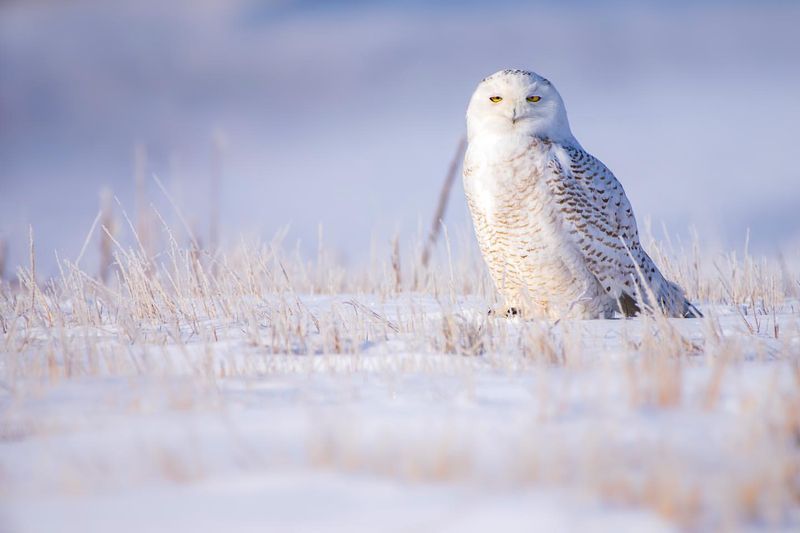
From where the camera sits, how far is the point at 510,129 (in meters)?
5.31

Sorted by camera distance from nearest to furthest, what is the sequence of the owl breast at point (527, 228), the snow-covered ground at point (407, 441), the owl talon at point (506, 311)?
the snow-covered ground at point (407, 441) < the owl breast at point (527, 228) < the owl talon at point (506, 311)

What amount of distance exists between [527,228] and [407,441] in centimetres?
308

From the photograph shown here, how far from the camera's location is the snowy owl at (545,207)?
206 inches

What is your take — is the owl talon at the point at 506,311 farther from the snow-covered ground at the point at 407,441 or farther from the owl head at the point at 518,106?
the snow-covered ground at the point at 407,441

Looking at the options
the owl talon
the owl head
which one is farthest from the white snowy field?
the owl head

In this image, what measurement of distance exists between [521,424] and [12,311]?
4.33 metres

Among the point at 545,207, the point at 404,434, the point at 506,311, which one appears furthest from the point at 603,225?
the point at 404,434

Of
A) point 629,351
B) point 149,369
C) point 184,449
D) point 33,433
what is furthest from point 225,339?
point 629,351

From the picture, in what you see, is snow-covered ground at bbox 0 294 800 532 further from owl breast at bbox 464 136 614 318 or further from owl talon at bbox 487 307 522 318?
owl talon at bbox 487 307 522 318

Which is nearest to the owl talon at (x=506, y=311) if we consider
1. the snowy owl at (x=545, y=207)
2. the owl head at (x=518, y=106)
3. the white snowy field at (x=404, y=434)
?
the snowy owl at (x=545, y=207)

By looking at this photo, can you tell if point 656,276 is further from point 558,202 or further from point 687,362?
point 687,362

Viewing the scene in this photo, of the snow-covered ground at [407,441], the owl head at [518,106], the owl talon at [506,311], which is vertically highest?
the owl head at [518,106]

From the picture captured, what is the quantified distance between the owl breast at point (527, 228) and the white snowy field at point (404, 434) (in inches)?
46.9

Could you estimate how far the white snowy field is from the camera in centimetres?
210
